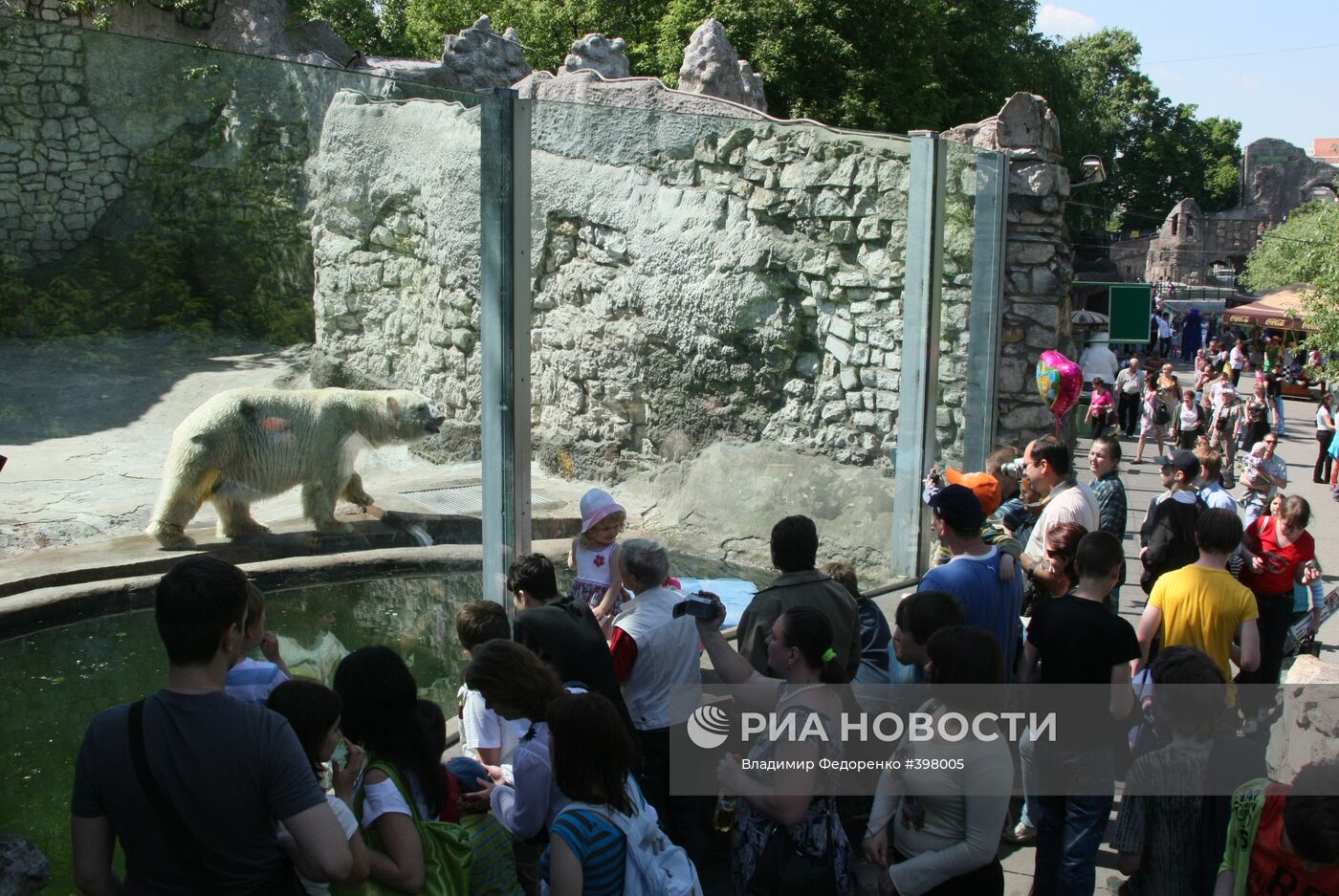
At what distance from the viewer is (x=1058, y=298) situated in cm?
721

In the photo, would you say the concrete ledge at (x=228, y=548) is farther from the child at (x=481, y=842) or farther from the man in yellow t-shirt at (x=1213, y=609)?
the man in yellow t-shirt at (x=1213, y=609)

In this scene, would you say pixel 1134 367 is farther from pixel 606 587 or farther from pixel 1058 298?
pixel 606 587

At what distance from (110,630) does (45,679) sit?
0.22 metres

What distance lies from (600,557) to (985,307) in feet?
13.3

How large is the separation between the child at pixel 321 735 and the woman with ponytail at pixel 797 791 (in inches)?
34.5

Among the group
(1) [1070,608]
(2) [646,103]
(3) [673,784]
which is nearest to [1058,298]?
(2) [646,103]

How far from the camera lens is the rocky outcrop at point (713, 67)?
498 inches

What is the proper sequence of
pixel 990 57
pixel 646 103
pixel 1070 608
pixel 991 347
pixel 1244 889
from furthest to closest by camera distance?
pixel 990 57 → pixel 646 103 → pixel 991 347 → pixel 1070 608 → pixel 1244 889

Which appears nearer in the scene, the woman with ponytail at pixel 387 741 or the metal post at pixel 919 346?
the woman with ponytail at pixel 387 741

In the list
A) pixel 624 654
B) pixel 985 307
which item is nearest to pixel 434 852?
pixel 624 654

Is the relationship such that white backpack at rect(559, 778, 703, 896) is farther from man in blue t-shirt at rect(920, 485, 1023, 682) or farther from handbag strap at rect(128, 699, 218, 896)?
man in blue t-shirt at rect(920, 485, 1023, 682)

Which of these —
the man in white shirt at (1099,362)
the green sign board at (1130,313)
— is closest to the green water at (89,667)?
the green sign board at (1130,313)

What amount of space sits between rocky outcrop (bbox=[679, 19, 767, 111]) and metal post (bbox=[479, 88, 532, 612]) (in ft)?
29.9

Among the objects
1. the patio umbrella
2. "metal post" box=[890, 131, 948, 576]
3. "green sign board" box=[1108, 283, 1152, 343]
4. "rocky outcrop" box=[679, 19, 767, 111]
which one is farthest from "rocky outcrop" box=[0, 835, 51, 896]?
"rocky outcrop" box=[679, 19, 767, 111]
